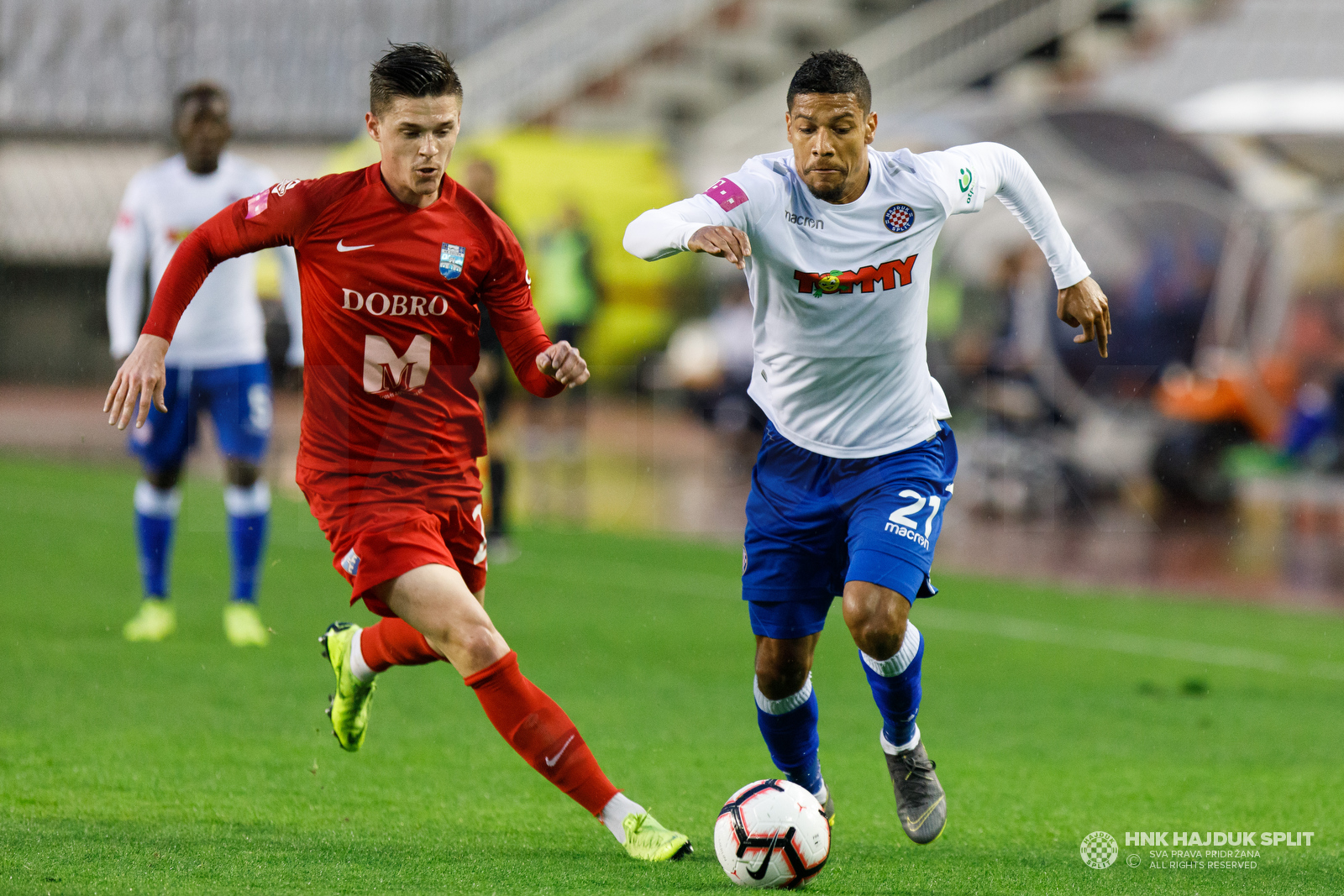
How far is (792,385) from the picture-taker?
4723mm

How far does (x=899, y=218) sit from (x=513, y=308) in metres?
1.13

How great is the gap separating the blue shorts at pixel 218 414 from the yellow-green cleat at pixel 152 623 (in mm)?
655

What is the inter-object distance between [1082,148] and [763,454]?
1051 centimetres

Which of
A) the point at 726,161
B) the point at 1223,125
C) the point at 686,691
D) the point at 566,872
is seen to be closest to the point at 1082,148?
the point at 1223,125

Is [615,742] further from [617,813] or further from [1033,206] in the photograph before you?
[1033,206]

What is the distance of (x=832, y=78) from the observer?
439cm

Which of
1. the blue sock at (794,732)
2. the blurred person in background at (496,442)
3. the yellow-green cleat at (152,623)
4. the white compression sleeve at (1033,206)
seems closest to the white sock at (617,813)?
the blue sock at (794,732)

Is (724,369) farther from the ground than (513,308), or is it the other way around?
(513,308)

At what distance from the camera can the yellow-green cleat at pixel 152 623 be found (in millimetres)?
7578

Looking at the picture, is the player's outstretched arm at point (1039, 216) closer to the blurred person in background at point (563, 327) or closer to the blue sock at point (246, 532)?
the blue sock at point (246, 532)

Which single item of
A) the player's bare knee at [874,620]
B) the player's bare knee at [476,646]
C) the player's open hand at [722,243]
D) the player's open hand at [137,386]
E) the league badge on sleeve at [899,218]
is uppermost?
the league badge on sleeve at [899,218]

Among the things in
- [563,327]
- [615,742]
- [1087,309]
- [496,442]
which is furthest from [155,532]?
[563,327]

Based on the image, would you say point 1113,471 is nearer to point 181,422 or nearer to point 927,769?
point 181,422

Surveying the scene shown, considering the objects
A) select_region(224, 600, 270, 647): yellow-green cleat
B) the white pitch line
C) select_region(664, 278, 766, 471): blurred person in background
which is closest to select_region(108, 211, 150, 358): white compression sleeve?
select_region(224, 600, 270, 647): yellow-green cleat
